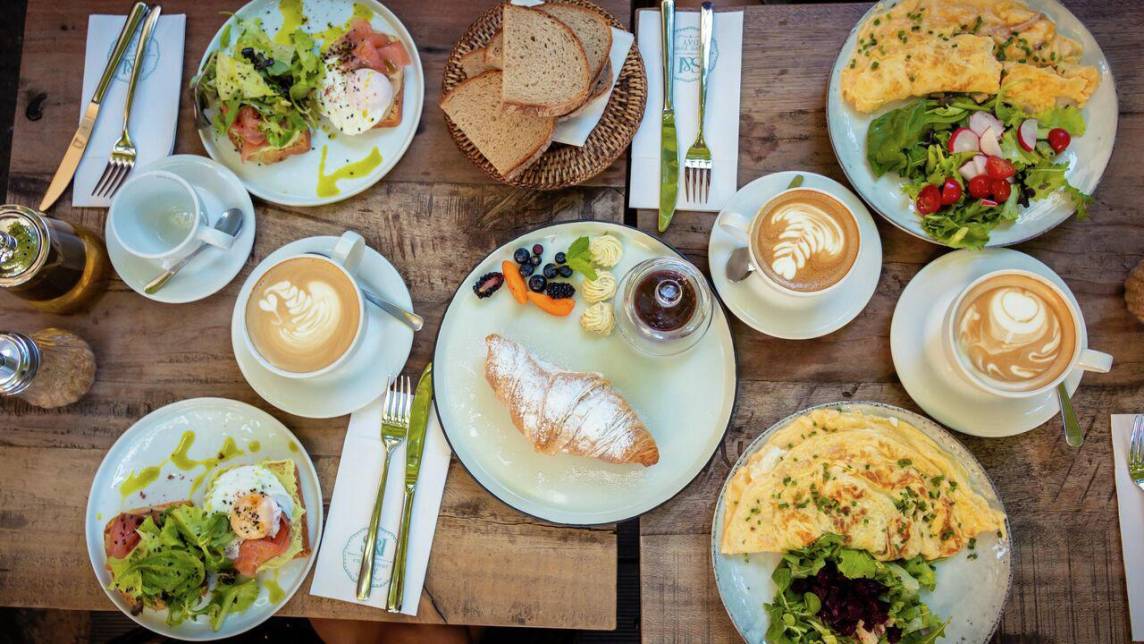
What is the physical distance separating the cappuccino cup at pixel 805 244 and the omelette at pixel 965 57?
279mm

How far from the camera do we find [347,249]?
5.27 feet

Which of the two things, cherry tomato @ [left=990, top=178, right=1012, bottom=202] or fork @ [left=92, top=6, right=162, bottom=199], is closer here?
cherry tomato @ [left=990, top=178, right=1012, bottom=202]

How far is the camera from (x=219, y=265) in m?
1.73

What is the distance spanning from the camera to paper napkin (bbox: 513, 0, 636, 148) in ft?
5.51

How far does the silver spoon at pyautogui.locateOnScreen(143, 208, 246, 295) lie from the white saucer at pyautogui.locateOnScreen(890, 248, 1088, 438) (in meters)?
A: 1.51

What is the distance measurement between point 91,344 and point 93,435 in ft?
0.71

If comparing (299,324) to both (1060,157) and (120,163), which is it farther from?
(1060,157)

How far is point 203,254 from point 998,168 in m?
1.78

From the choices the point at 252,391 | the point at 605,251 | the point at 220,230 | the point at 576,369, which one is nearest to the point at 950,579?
the point at 576,369

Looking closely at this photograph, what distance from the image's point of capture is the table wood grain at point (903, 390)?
1.64 metres

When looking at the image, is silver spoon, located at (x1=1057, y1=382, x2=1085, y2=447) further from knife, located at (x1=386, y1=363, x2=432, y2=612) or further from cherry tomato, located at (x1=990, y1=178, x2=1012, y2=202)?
knife, located at (x1=386, y1=363, x2=432, y2=612)

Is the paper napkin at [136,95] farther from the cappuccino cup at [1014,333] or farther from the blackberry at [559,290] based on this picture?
the cappuccino cup at [1014,333]

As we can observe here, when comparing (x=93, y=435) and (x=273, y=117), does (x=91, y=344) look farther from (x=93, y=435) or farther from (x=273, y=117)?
(x=273, y=117)

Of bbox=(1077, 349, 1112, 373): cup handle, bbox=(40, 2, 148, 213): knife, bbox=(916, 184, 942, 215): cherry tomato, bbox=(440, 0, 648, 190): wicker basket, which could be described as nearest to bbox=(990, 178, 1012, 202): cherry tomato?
bbox=(916, 184, 942, 215): cherry tomato
